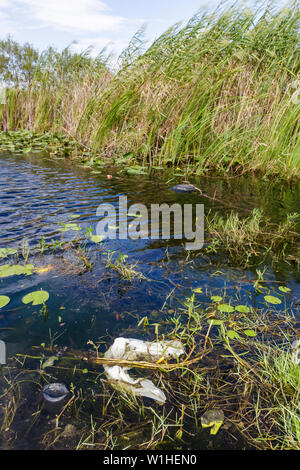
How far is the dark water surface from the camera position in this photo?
1.56 meters

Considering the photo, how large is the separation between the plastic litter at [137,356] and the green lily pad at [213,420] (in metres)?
0.16

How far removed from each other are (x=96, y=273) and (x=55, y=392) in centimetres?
94

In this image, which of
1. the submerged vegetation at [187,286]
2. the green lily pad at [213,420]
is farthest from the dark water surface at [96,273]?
the green lily pad at [213,420]

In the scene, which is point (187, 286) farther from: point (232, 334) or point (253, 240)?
point (253, 240)

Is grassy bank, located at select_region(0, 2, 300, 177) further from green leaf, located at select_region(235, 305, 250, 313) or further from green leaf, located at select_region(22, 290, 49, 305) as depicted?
green leaf, located at select_region(22, 290, 49, 305)

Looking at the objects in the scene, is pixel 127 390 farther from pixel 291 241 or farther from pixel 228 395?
pixel 291 241

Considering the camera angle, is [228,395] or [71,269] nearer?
[228,395]

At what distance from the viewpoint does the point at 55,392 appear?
119cm

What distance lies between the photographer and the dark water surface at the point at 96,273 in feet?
5.12

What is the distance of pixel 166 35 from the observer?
5.14 metres

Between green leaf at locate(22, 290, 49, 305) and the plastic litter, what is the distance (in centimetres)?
53

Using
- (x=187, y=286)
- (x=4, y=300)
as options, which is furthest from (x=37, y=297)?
(x=187, y=286)

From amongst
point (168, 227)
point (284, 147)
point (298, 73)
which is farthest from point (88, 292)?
point (298, 73)

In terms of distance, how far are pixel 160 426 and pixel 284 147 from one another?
4484 mm
